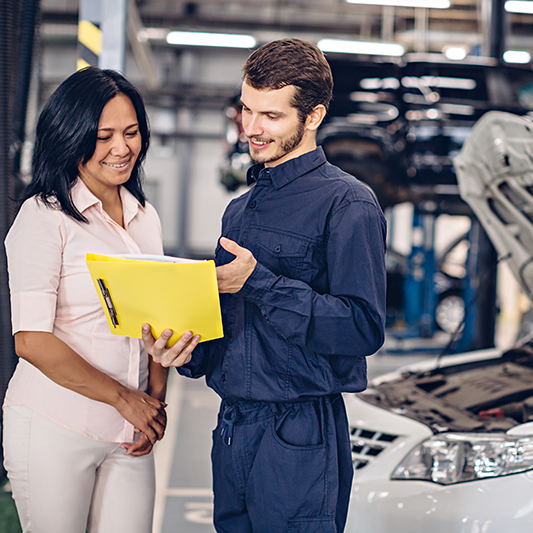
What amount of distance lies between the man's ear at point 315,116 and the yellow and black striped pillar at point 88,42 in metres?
1.97

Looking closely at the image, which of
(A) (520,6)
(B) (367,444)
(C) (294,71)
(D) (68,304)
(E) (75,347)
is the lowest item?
(B) (367,444)

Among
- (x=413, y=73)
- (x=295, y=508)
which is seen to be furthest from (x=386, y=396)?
(x=413, y=73)

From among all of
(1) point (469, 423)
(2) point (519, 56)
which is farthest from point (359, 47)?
(1) point (469, 423)

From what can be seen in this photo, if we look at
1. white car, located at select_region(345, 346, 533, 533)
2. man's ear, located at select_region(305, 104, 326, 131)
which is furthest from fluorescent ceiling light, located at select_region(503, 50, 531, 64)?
man's ear, located at select_region(305, 104, 326, 131)

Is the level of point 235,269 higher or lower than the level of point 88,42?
lower

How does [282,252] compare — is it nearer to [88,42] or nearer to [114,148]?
[114,148]

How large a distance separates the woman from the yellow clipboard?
144 millimetres

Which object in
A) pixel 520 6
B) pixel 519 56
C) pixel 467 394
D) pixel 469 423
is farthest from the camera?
pixel 519 56

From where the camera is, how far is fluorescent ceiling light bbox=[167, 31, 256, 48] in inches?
310

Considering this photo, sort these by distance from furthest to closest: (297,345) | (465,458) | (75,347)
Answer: (465,458)
(75,347)
(297,345)

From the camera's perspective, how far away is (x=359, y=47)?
7.89 m

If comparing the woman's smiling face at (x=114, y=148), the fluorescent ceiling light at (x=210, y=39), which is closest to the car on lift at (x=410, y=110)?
the fluorescent ceiling light at (x=210, y=39)

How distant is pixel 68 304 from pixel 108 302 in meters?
0.16

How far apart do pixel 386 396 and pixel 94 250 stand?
1.43m
